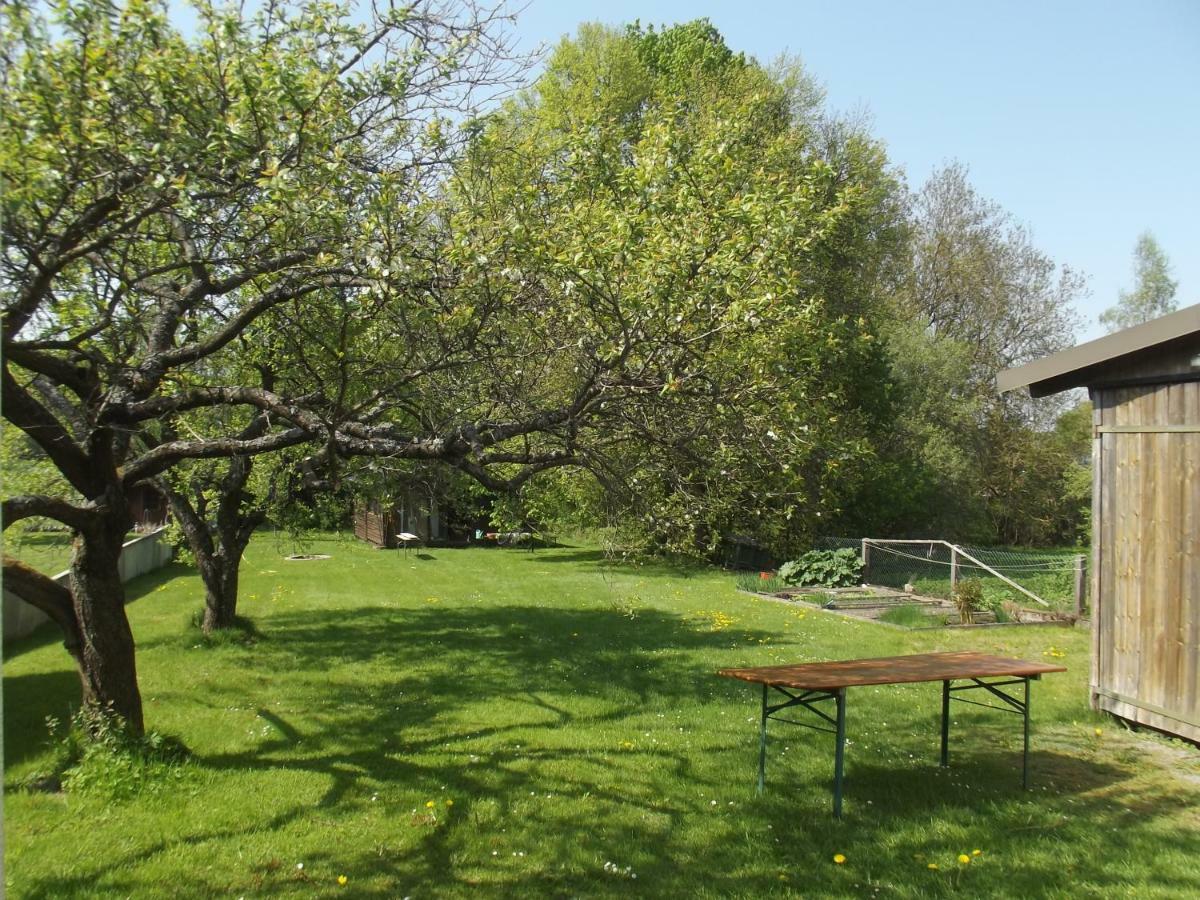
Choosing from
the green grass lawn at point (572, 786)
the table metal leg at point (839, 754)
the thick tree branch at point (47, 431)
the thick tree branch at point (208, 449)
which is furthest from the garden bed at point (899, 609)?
the thick tree branch at point (47, 431)

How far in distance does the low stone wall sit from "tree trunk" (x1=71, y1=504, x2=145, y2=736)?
20.3 feet

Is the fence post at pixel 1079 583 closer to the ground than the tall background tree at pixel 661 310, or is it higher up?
closer to the ground

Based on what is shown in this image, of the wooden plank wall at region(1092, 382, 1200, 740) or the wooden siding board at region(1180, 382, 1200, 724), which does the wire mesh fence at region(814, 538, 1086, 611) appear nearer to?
the wooden plank wall at region(1092, 382, 1200, 740)

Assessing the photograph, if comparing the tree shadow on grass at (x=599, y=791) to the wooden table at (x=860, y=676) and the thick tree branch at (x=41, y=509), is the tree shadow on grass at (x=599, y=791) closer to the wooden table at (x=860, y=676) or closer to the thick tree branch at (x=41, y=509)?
the wooden table at (x=860, y=676)

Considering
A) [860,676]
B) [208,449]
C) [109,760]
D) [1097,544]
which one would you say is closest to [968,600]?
[1097,544]

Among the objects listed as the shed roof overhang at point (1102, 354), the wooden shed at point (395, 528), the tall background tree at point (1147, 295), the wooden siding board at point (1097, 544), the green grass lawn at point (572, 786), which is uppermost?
the tall background tree at point (1147, 295)

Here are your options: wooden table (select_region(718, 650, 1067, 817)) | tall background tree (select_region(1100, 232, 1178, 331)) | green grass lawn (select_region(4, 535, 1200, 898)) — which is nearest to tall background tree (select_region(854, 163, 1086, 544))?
tall background tree (select_region(1100, 232, 1178, 331))

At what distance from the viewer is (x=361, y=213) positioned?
660 cm

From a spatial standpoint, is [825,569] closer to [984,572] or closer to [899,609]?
[984,572]

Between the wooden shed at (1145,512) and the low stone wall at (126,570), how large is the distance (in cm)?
1204

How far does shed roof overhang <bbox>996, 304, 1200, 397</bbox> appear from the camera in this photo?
7.94 meters

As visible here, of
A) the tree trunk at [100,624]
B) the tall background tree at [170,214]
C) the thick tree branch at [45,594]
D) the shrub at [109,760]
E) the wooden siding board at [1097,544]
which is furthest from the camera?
the wooden siding board at [1097,544]

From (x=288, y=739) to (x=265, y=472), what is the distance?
17.9 ft

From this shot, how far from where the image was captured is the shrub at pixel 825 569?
20.5m
